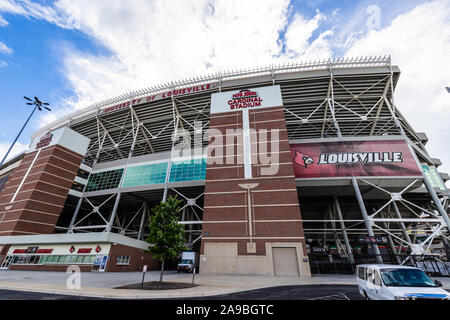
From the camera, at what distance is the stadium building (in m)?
22.2

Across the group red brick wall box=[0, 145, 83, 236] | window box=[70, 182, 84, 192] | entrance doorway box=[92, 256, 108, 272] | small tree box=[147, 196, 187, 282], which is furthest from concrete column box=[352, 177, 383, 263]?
window box=[70, 182, 84, 192]

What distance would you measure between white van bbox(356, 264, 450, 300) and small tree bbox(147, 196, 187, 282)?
11556 millimetres

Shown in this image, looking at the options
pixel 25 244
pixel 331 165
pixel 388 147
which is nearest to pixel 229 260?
pixel 331 165

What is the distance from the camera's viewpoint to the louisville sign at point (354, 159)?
25000mm

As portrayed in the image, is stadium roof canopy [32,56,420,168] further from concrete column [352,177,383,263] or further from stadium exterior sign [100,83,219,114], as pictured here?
concrete column [352,177,383,263]

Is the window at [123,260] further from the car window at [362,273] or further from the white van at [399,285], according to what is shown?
the white van at [399,285]

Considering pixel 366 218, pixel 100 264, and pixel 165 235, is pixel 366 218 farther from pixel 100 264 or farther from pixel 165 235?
pixel 100 264

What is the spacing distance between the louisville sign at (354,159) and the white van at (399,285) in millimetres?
19161

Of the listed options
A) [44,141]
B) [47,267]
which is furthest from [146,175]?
[44,141]

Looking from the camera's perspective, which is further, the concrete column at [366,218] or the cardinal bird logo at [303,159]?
the cardinal bird logo at [303,159]

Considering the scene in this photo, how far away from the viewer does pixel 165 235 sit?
47.1 ft

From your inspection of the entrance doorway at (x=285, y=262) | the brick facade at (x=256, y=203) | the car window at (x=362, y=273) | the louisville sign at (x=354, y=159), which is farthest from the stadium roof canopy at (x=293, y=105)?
the car window at (x=362, y=273)

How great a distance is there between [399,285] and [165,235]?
13.1 m
